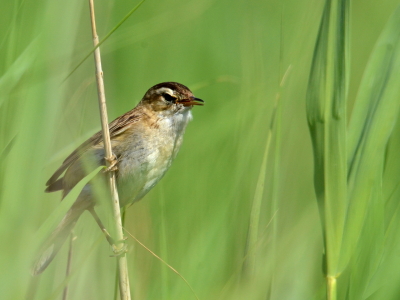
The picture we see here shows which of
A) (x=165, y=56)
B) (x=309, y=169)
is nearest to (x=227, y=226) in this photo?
(x=309, y=169)

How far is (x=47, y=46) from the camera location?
1.92 meters

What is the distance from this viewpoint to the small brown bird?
329 cm

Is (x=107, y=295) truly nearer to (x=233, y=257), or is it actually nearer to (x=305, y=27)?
(x=233, y=257)

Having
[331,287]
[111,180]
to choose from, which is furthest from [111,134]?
[331,287]

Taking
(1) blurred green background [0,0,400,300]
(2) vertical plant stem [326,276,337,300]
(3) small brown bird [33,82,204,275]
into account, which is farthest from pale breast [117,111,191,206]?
(2) vertical plant stem [326,276,337,300]

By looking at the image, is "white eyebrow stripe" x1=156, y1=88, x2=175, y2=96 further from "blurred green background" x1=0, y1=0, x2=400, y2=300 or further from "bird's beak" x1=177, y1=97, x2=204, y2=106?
"blurred green background" x1=0, y1=0, x2=400, y2=300

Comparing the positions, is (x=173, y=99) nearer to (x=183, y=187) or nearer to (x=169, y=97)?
(x=169, y=97)

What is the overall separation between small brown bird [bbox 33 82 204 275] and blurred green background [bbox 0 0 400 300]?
13 centimetres

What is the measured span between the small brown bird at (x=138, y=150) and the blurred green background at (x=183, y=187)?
0.13 m

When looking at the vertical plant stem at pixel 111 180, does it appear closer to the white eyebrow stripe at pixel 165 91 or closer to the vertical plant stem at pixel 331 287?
the vertical plant stem at pixel 331 287

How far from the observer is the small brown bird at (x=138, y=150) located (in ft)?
10.8

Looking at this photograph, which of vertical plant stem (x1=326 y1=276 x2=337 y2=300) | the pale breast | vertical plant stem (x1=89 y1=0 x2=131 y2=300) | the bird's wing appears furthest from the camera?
the bird's wing

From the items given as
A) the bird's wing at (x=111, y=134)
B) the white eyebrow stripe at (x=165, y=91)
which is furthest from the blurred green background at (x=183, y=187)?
the white eyebrow stripe at (x=165, y=91)

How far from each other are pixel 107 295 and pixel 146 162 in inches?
38.3
